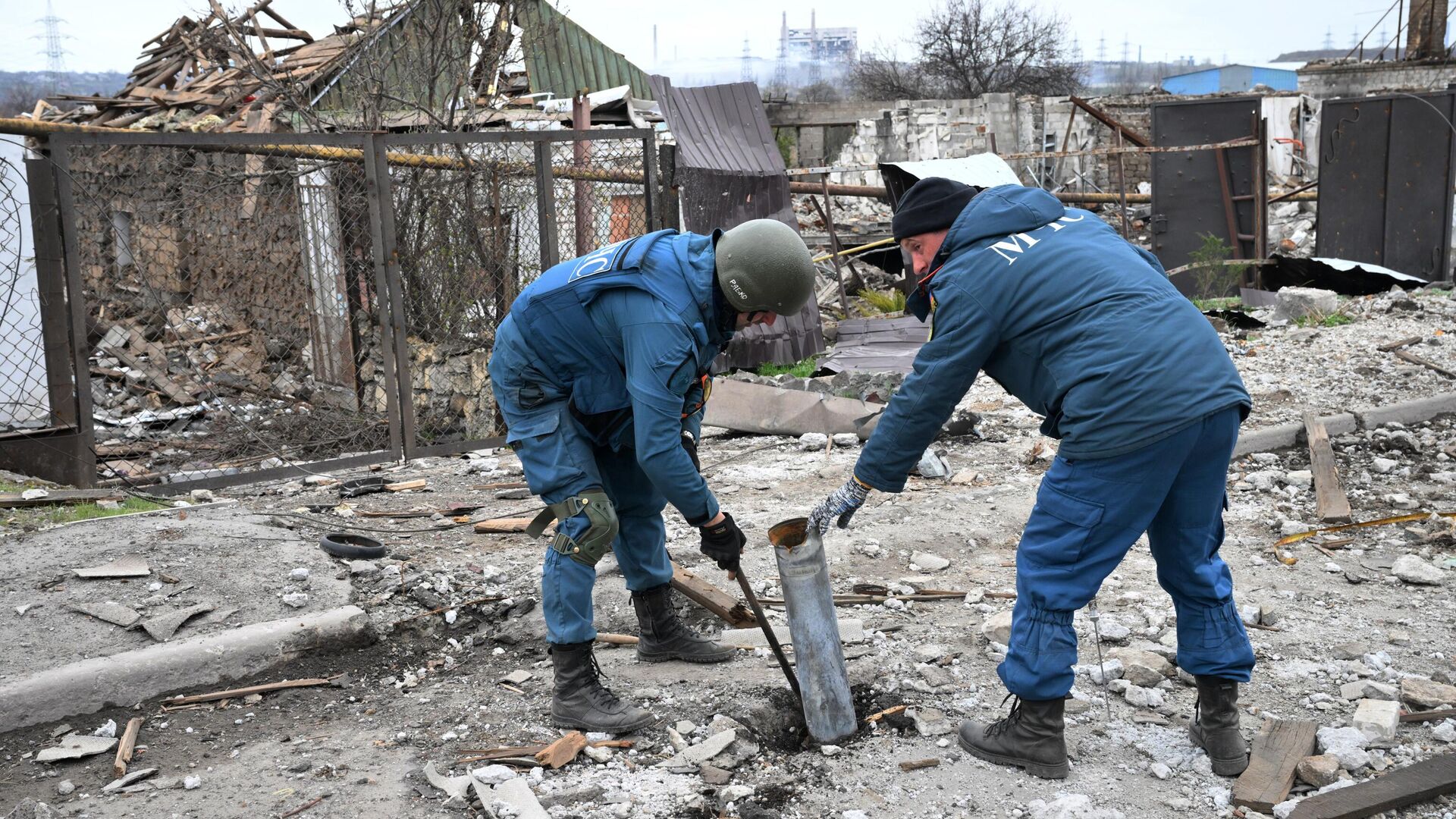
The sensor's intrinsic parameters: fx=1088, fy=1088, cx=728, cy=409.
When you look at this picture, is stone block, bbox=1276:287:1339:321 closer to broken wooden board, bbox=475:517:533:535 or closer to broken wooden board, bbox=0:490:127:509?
broken wooden board, bbox=475:517:533:535

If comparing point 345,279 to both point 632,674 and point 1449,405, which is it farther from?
point 1449,405

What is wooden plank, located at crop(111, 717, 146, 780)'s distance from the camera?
336 cm

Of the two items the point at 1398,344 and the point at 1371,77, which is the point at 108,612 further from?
the point at 1371,77

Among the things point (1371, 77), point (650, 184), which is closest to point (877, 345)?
point (650, 184)

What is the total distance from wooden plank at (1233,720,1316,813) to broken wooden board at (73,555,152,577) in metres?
4.02

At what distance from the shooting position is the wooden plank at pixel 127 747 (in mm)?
3355

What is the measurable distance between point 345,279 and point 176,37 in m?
13.8

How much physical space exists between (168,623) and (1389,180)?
12305mm

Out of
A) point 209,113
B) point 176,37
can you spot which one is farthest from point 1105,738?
point 176,37

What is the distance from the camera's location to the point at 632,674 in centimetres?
403

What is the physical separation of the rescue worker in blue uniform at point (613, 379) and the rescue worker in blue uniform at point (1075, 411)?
1.63ft

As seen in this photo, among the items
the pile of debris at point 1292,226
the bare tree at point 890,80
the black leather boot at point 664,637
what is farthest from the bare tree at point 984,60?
the black leather boot at point 664,637

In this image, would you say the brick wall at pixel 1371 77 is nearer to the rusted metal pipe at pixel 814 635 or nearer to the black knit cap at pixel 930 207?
the black knit cap at pixel 930 207

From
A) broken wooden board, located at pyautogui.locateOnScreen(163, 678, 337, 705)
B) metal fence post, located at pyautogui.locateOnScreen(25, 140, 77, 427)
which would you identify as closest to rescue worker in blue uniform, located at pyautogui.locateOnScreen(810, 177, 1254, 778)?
broken wooden board, located at pyautogui.locateOnScreen(163, 678, 337, 705)
